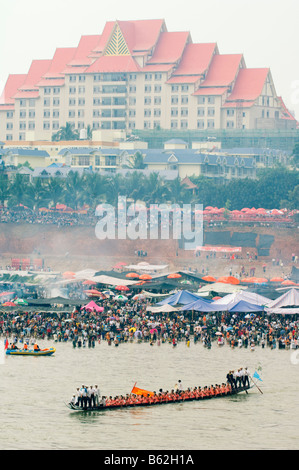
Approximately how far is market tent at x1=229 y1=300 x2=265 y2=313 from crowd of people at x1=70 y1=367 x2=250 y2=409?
15.5 meters

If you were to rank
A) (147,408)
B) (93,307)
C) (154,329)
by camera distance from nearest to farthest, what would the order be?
(147,408) < (154,329) < (93,307)

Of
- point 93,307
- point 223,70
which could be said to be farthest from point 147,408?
point 223,70

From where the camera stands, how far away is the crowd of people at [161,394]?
54844 millimetres

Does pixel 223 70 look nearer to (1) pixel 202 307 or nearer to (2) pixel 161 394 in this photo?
(1) pixel 202 307

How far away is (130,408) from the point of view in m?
55.7

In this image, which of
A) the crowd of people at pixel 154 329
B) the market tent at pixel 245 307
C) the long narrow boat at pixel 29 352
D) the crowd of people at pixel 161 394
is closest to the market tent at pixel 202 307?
the crowd of people at pixel 154 329

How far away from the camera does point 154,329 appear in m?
74.9

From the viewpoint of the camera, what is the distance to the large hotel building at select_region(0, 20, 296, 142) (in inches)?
7111

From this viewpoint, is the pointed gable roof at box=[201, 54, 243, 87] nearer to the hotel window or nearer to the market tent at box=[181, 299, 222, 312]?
the hotel window

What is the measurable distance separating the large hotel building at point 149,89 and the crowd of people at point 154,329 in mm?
100059

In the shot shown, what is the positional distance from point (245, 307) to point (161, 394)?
20824 millimetres

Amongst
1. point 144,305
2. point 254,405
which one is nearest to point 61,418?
point 254,405

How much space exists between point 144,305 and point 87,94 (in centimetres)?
10842
